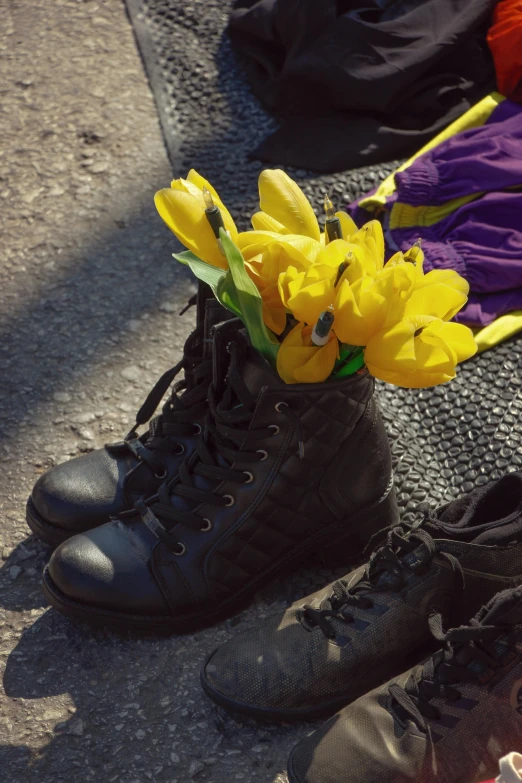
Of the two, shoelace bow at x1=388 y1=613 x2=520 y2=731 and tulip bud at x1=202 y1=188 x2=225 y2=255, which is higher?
tulip bud at x1=202 y1=188 x2=225 y2=255

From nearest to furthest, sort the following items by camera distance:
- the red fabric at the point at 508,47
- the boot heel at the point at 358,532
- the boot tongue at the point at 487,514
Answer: the boot tongue at the point at 487,514 → the boot heel at the point at 358,532 → the red fabric at the point at 508,47

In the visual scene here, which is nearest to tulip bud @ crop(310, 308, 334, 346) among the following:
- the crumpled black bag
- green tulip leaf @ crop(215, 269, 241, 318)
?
green tulip leaf @ crop(215, 269, 241, 318)

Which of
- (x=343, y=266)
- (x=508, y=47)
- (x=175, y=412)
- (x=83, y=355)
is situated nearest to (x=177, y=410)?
(x=175, y=412)

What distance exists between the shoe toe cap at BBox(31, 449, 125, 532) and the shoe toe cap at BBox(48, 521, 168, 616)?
0.11 m

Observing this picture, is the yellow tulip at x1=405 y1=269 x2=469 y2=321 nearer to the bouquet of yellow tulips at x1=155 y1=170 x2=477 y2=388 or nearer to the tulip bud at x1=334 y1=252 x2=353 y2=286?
the bouquet of yellow tulips at x1=155 y1=170 x2=477 y2=388

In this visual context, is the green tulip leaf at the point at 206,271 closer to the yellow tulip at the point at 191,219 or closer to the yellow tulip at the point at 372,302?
the yellow tulip at the point at 191,219

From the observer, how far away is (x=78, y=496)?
1411 mm

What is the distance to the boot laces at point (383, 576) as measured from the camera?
1.13 meters

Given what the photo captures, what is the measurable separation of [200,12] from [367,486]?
204 centimetres

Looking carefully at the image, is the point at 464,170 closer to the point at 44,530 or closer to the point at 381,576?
the point at 381,576

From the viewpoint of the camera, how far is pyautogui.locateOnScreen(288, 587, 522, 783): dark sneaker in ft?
3.41

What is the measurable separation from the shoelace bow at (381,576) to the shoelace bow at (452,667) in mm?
94

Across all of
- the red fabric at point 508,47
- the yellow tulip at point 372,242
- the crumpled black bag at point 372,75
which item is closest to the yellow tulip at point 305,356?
the yellow tulip at point 372,242

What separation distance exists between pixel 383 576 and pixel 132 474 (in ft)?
1.61
